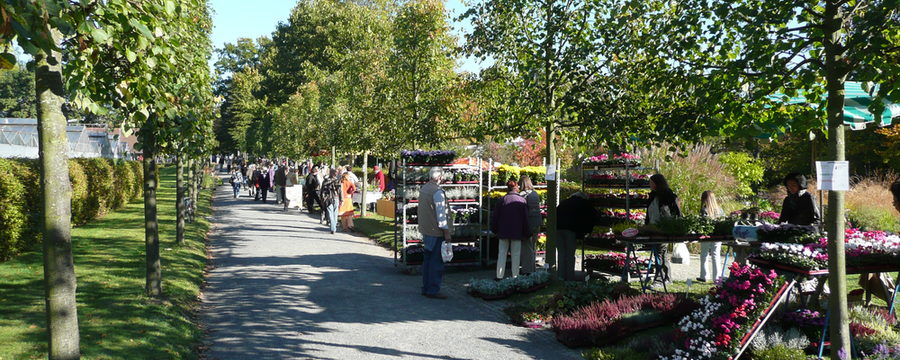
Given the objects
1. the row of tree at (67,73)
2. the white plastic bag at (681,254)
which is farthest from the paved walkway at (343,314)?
the white plastic bag at (681,254)

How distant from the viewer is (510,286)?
391 inches

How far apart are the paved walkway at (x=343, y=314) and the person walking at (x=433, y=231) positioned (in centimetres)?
29

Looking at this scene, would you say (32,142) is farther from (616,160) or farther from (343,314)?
(616,160)

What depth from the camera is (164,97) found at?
6.75 metres

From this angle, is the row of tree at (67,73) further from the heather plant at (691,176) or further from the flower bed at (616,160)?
the heather plant at (691,176)

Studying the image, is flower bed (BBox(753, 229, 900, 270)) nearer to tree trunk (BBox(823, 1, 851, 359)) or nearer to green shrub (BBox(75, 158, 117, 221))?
tree trunk (BBox(823, 1, 851, 359))

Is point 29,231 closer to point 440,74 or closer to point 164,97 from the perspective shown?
point 164,97

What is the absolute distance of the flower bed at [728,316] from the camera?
19.8ft

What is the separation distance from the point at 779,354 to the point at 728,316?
0.54 m

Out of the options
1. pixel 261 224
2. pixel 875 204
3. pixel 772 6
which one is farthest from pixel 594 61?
pixel 261 224

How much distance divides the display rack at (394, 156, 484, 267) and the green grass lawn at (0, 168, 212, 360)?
12.4ft

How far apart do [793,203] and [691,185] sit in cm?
742

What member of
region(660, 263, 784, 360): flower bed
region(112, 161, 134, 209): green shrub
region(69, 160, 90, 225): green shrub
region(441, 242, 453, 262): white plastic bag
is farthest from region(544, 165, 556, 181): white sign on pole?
region(112, 161, 134, 209): green shrub

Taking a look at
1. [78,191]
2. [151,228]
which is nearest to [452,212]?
[151,228]
